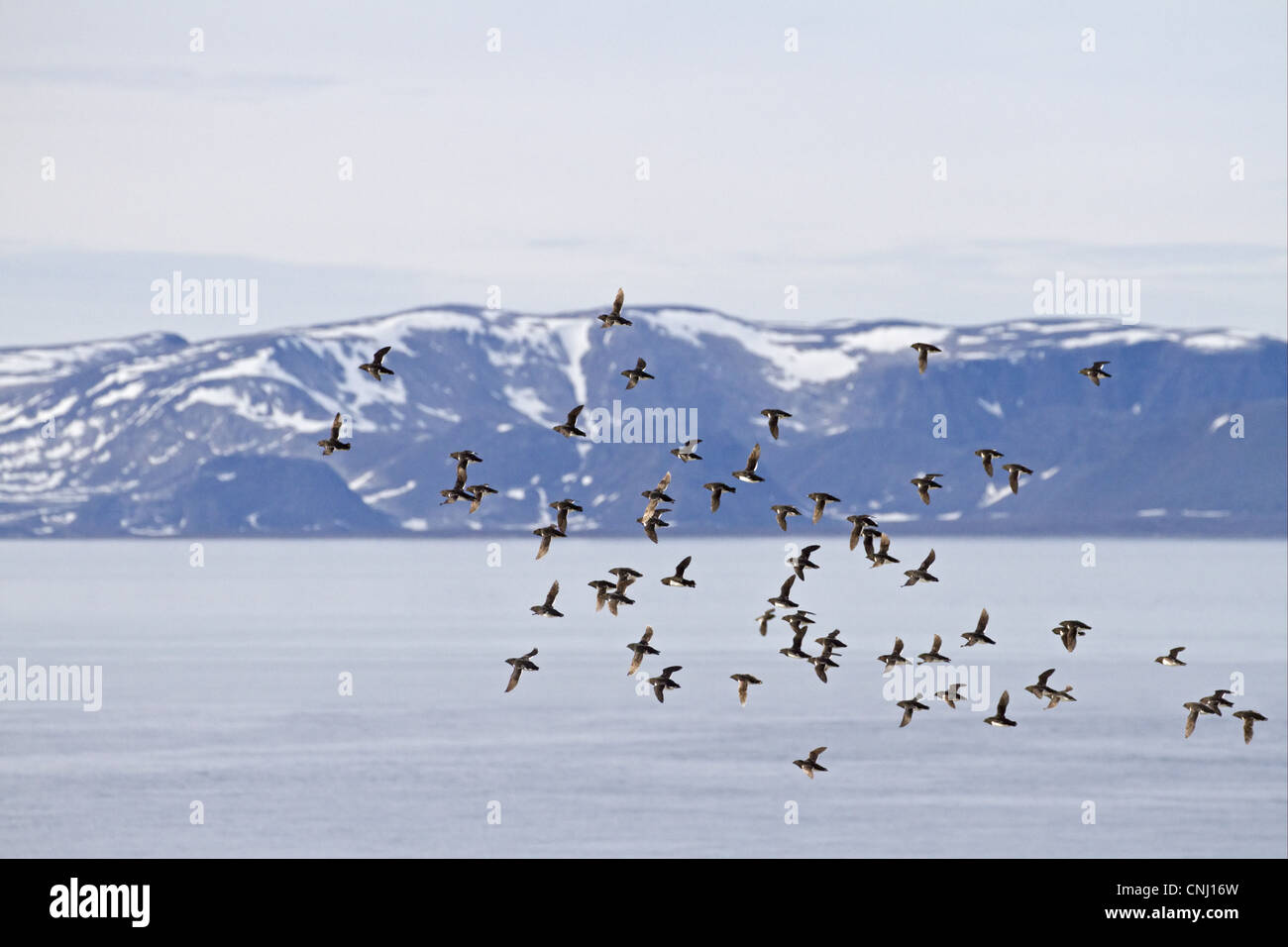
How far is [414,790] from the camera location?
9575 centimetres

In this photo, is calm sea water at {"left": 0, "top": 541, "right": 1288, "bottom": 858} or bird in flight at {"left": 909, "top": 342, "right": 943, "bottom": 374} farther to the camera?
calm sea water at {"left": 0, "top": 541, "right": 1288, "bottom": 858}

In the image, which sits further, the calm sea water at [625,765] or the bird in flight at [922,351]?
the calm sea water at [625,765]

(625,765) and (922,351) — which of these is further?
(625,765)

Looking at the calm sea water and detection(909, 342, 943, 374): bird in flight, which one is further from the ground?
detection(909, 342, 943, 374): bird in flight

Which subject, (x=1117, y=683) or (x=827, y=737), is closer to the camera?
(x=827, y=737)

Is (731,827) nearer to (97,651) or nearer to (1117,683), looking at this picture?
(1117,683)

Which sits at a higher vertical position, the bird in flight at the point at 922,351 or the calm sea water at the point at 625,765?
the bird in flight at the point at 922,351

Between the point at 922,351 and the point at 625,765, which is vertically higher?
the point at 922,351

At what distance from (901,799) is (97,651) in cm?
10028
